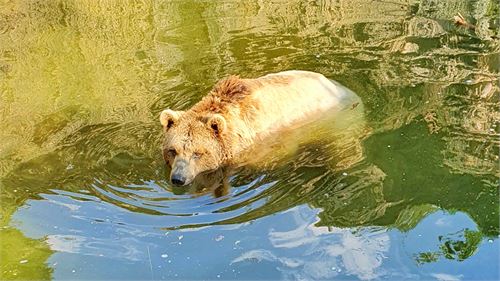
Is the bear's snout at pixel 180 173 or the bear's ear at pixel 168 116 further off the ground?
the bear's ear at pixel 168 116

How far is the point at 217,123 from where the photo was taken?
25.6 feet

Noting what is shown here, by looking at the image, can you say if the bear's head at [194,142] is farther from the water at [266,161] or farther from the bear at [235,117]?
the water at [266,161]

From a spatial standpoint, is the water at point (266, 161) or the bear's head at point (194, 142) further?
the bear's head at point (194, 142)

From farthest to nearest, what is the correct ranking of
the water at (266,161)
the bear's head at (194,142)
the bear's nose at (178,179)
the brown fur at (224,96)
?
the brown fur at (224,96)
the bear's head at (194,142)
the bear's nose at (178,179)
the water at (266,161)

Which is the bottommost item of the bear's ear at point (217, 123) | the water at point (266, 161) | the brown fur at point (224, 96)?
the water at point (266, 161)

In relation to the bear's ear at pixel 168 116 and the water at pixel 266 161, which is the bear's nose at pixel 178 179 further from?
the bear's ear at pixel 168 116

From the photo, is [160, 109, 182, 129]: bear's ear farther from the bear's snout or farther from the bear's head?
the bear's snout

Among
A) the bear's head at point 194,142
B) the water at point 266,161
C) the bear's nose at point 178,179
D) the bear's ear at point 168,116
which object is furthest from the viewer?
the bear's ear at point 168,116

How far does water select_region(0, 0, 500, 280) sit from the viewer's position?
630cm

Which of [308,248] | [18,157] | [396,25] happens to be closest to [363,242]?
[308,248]

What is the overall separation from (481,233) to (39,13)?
35.4 ft

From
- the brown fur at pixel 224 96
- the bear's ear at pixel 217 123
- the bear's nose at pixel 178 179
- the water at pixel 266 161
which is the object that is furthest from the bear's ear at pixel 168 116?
the bear's nose at pixel 178 179

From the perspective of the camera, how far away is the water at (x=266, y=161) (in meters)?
6.30

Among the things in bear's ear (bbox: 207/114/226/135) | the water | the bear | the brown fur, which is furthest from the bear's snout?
the brown fur
